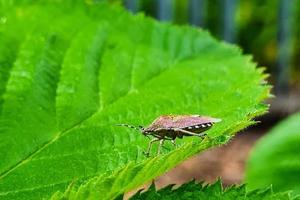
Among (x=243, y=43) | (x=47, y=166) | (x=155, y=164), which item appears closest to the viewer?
(x=155, y=164)

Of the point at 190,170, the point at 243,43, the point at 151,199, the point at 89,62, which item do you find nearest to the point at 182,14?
the point at 243,43

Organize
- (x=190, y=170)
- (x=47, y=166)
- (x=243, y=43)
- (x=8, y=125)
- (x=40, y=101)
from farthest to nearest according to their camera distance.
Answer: (x=243, y=43), (x=190, y=170), (x=40, y=101), (x=8, y=125), (x=47, y=166)

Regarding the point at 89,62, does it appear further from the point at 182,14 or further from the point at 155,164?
the point at 182,14

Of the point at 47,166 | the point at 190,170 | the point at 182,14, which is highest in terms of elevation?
the point at 47,166

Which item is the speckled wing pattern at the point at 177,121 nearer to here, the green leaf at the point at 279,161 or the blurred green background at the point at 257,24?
the green leaf at the point at 279,161

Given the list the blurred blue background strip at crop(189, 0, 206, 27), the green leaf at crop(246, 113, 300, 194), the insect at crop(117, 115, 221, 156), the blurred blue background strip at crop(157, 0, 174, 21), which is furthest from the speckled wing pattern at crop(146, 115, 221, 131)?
the blurred blue background strip at crop(189, 0, 206, 27)

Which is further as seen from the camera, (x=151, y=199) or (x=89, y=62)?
(x=89, y=62)
